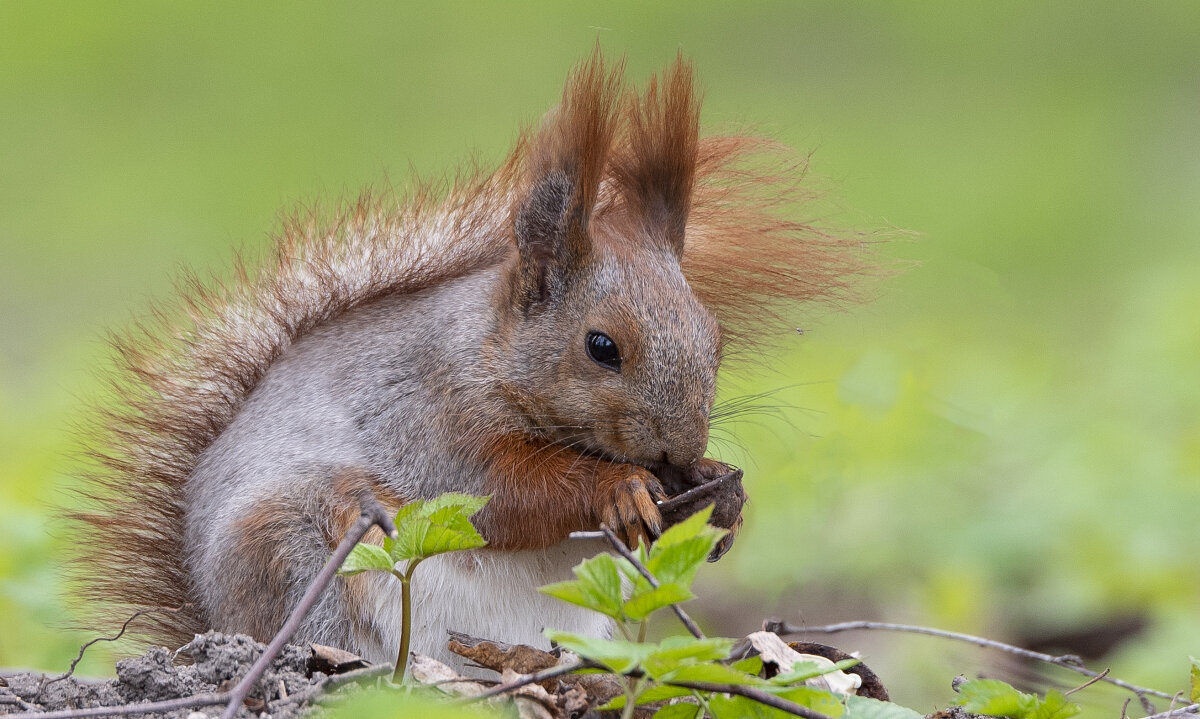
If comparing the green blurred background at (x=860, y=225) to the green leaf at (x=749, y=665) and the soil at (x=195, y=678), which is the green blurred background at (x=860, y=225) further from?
the green leaf at (x=749, y=665)

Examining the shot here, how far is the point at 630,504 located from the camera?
221 cm

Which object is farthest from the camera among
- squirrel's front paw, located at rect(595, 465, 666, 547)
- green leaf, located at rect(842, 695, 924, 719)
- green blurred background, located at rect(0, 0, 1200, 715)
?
green blurred background, located at rect(0, 0, 1200, 715)

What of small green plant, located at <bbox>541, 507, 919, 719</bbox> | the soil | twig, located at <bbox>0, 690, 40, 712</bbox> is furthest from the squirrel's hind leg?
small green plant, located at <bbox>541, 507, 919, 719</bbox>

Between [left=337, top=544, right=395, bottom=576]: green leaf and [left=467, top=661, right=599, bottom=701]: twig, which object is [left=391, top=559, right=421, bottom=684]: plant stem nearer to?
[left=337, top=544, right=395, bottom=576]: green leaf

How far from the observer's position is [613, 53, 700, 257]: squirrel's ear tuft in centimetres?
251

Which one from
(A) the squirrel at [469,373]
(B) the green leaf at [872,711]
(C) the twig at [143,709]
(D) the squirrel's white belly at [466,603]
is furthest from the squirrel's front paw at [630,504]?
(C) the twig at [143,709]

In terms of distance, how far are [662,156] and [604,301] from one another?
342mm

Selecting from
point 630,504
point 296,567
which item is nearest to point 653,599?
point 630,504

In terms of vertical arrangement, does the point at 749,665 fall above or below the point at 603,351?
below

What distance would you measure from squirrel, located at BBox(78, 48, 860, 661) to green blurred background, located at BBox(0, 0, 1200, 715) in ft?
0.78

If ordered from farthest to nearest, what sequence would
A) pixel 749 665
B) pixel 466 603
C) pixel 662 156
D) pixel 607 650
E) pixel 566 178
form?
1. pixel 662 156
2. pixel 566 178
3. pixel 466 603
4. pixel 749 665
5. pixel 607 650

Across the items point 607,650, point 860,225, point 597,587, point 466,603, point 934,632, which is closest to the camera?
point 607,650

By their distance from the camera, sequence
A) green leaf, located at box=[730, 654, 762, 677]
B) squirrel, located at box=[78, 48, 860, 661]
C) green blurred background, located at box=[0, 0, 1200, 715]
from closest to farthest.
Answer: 1. green leaf, located at box=[730, 654, 762, 677]
2. squirrel, located at box=[78, 48, 860, 661]
3. green blurred background, located at box=[0, 0, 1200, 715]

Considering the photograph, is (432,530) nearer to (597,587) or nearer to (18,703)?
(597,587)
